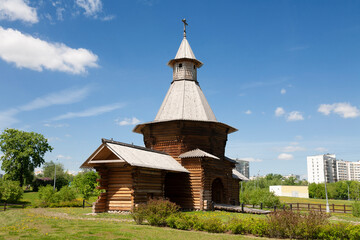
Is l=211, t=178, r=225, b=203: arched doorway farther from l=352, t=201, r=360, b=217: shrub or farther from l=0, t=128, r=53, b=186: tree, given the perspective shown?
l=0, t=128, r=53, b=186: tree

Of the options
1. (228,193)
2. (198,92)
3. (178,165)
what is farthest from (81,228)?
(198,92)

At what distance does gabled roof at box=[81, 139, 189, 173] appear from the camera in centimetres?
1806

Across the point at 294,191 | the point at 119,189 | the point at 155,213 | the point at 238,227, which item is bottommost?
the point at 294,191

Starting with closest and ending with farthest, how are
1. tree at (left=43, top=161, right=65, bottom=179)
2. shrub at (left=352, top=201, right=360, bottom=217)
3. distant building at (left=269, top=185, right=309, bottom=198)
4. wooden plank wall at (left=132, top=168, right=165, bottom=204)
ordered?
wooden plank wall at (left=132, top=168, right=165, bottom=204)
shrub at (left=352, top=201, right=360, bottom=217)
tree at (left=43, top=161, right=65, bottom=179)
distant building at (left=269, top=185, right=309, bottom=198)

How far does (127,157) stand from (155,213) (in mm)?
4954

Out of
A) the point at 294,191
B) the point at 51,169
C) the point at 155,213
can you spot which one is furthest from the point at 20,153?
the point at 294,191

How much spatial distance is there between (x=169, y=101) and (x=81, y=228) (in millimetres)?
16946

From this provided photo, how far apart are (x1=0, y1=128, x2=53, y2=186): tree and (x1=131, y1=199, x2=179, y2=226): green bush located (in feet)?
133

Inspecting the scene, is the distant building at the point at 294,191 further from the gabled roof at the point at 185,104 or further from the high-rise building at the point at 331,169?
the gabled roof at the point at 185,104

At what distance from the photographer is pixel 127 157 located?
18172 mm

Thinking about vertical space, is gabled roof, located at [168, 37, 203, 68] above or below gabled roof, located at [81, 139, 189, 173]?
above

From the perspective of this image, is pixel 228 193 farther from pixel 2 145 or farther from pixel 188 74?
pixel 2 145

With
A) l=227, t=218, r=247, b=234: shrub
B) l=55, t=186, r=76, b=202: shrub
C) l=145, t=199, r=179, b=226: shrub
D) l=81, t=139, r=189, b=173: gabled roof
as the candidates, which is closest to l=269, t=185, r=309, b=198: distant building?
l=55, t=186, r=76, b=202: shrub

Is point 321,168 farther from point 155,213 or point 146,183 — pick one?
point 155,213
